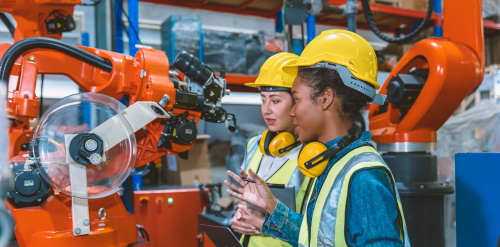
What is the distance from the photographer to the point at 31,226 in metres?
1.61

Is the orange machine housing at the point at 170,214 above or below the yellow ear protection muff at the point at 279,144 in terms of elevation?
below

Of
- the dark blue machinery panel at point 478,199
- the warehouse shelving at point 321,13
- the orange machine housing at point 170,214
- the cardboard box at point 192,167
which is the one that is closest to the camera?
the dark blue machinery panel at point 478,199

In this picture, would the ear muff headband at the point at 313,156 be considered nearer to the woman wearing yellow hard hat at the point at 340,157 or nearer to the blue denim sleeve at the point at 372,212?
the woman wearing yellow hard hat at the point at 340,157

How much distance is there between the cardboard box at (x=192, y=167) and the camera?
12.8 feet

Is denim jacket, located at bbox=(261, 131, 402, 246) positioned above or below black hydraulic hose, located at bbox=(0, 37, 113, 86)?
below

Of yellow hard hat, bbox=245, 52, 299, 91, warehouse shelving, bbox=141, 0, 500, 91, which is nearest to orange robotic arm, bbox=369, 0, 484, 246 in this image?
yellow hard hat, bbox=245, 52, 299, 91

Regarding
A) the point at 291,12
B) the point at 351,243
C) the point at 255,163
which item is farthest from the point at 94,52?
the point at 291,12

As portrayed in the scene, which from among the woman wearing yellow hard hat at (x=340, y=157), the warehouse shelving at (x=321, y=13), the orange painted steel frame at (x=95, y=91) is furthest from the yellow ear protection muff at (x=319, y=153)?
the warehouse shelving at (x=321, y=13)

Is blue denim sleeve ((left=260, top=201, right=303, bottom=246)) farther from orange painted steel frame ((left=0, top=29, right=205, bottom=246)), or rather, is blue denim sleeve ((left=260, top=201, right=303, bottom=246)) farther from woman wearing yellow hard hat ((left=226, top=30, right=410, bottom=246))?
orange painted steel frame ((left=0, top=29, right=205, bottom=246))

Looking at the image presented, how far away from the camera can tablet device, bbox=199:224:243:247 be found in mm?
1560

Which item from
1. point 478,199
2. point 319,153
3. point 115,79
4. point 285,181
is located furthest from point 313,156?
point 115,79

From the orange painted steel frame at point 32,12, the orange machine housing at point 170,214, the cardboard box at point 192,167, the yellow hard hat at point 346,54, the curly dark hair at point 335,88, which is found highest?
the orange painted steel frame at point 32,12

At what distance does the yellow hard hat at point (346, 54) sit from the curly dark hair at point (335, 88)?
36 mm

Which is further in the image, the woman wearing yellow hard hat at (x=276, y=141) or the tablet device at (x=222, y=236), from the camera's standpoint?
the woman wearing yellow hard hat at (x=276, y=141)
